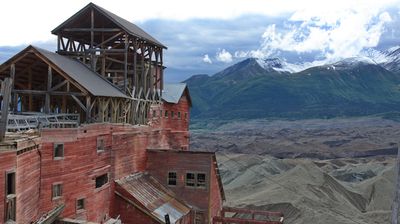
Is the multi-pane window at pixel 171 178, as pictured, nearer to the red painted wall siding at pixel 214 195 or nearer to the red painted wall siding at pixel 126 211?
the red painted wall siding at pixel 214 195

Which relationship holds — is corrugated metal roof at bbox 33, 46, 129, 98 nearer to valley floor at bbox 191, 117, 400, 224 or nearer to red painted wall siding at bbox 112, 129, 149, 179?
red painted wall siding at bbox 112, 129, 149, 179

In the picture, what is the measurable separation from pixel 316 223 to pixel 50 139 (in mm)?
33207

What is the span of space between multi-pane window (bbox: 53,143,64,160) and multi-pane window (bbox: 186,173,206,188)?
1404 cm

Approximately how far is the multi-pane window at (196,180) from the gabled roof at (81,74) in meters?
7.95

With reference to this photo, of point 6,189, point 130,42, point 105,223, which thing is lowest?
point 105,223

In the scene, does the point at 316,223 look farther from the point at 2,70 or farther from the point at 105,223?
the point at 2,70

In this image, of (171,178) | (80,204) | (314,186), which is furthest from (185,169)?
(314,186)

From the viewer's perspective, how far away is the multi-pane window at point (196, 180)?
1502 inches

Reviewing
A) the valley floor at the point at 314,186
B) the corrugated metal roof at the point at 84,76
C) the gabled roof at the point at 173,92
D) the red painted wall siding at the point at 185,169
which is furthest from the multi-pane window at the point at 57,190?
the valley floor at the point at 314,186

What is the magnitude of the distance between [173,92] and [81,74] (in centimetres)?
1817

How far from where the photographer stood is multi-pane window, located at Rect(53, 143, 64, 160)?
25562 millimetres

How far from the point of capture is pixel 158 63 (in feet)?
155

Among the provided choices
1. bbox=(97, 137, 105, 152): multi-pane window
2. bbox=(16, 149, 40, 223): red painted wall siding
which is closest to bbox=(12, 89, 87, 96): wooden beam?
bbox=(97, 137, 105, 152): multi-pane window

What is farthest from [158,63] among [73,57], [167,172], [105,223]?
[105,223]
